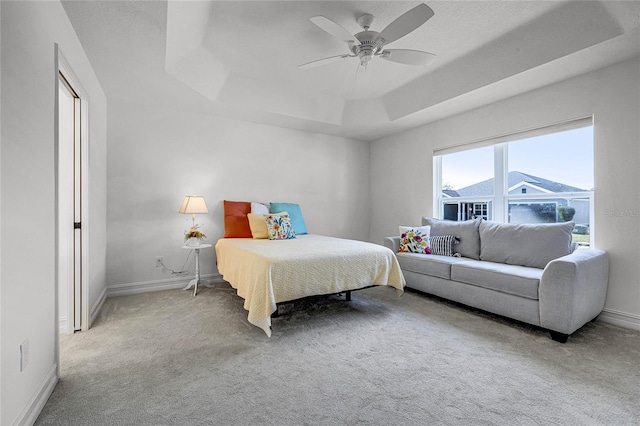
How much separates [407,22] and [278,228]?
8.40ft

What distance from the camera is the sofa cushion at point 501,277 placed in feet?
8.06

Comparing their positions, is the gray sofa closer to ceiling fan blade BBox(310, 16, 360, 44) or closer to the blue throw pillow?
the blue throw pillow

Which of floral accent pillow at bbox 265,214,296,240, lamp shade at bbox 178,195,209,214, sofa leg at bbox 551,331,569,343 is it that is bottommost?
sofa leg at bbox 551,331,569,343

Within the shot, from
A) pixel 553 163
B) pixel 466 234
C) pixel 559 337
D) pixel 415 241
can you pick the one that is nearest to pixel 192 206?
pixel 415 241

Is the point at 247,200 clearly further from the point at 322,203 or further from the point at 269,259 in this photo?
the point at 269,259

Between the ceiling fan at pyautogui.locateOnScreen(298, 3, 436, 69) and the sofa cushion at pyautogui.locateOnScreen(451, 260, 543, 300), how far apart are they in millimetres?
1989

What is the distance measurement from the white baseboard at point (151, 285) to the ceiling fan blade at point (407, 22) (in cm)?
354

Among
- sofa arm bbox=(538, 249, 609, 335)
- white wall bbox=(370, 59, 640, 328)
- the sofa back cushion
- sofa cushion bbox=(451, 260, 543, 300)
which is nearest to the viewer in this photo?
sofa arm bbox=(538, 249, 609, 335)

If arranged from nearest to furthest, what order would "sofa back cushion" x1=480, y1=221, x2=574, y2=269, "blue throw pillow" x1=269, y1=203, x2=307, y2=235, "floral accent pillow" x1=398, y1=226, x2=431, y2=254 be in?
1. "sofa back cushion" x1=480, y1=221, x2=574, y2=269
2. "floral accent pillow" x1=398, y1=226, x2=431, y2=254
3. "blue throw pillow" x1=269, y1=203, x2=307, y2=235

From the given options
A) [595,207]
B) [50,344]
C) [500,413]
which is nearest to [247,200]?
[50,344]

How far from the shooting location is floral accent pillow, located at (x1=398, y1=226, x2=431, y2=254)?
3.71m

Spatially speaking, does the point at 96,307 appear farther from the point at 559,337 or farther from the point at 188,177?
the point at 559,337

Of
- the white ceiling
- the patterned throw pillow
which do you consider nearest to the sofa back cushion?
the patterned throw pillow

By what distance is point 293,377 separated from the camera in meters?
1.78
